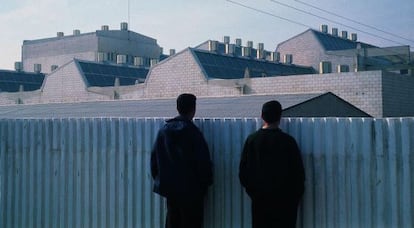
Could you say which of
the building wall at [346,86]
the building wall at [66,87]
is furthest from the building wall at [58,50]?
the building wall at [346,86]

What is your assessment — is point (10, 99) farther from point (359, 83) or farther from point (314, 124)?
point (314, 124)

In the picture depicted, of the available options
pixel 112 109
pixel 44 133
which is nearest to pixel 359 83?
pixel 112 109

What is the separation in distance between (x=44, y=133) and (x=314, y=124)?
3105mm

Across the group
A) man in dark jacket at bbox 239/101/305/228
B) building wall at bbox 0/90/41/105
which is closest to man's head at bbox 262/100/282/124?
man in dark jacket at bbox 239/101/305/228

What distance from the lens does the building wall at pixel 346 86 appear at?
20658 millimetres

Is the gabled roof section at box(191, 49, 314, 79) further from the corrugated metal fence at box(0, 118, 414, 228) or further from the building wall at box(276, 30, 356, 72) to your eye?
the corrugated metal fence at box(0, 118, 414, 228)

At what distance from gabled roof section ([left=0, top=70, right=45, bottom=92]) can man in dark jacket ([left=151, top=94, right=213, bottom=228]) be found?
39.7 m

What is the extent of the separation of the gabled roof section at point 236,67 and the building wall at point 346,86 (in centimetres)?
328

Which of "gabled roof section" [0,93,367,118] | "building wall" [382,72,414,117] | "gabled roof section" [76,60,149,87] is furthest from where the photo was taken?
"gabled roof section" [76,60,149,87]

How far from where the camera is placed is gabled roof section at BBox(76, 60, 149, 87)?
1410 inches

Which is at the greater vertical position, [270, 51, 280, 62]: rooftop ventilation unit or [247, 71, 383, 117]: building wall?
[270, 51, 280, 62]: rooftop ventilation unit

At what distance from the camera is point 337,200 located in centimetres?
413

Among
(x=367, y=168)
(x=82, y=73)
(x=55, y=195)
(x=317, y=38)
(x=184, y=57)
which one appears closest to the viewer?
(x=367, y=168)

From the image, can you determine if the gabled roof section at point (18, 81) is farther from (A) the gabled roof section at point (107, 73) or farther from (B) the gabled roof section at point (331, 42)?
(B) the gabled roof section at point (331, 42)
